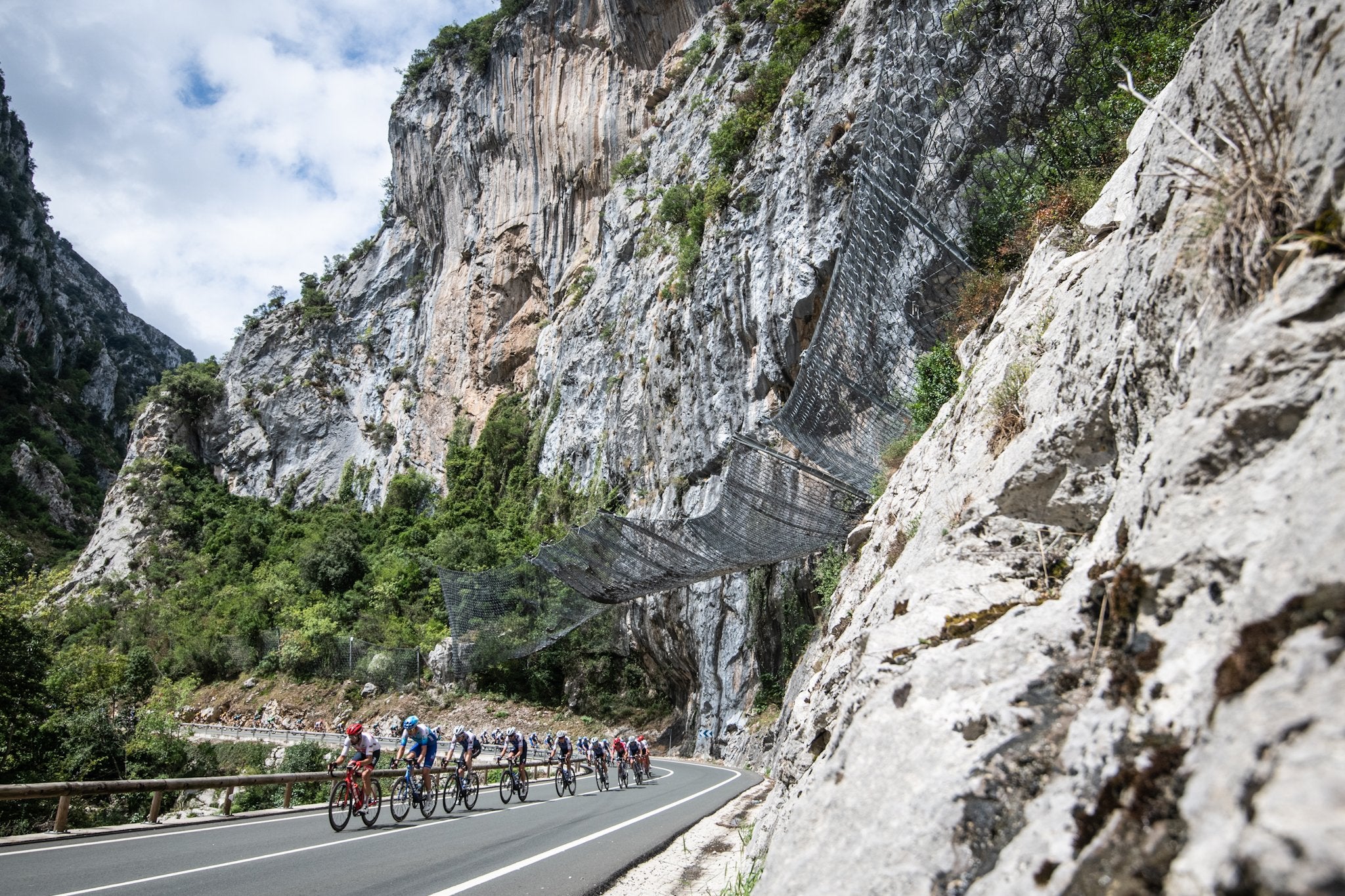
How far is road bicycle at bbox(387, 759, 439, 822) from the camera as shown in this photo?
839cm

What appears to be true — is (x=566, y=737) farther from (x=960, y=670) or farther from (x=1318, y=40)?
(x=1318, y=40)

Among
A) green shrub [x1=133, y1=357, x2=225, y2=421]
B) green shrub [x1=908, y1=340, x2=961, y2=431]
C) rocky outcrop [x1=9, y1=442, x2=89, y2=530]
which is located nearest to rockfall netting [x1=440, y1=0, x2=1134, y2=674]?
green shrub [x1=908, y1=340, x2=961, y2=431]

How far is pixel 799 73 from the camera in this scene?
17.8 metres

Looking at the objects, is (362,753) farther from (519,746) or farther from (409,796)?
(519,746)

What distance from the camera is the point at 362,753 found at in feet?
26.0

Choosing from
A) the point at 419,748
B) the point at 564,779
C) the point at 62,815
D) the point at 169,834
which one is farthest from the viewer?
the point at 564,779

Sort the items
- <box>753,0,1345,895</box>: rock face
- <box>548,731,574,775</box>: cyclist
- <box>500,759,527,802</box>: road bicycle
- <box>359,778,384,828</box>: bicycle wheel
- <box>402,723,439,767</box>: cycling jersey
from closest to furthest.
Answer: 1. <box>753,0,1345,895</box>: rock face
2. <box>359,778,384,828</box>: bicycle wheel
3. <box>402,723,439,767</box>: cycling jersey
4. <box>500,759,527,802</box>: road bicycle
5. <box>548,731,574,775</box>: cyclist

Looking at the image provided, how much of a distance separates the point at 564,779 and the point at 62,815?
698 cm

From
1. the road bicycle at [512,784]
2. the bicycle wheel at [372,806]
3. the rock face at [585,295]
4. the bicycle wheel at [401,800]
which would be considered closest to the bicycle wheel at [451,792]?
the bicycle wheel at [401,800]

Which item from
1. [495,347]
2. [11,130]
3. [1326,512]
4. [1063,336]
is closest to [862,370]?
[1063,336]

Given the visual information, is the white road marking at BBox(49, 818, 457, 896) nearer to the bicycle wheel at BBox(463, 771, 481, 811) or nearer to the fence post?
the bicycle wheel at BBox(463, 771, 481, 811)

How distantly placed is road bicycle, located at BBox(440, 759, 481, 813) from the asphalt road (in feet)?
1.14

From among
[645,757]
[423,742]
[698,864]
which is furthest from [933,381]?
[645,757]

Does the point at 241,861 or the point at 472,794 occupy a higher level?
the point at 241,861
